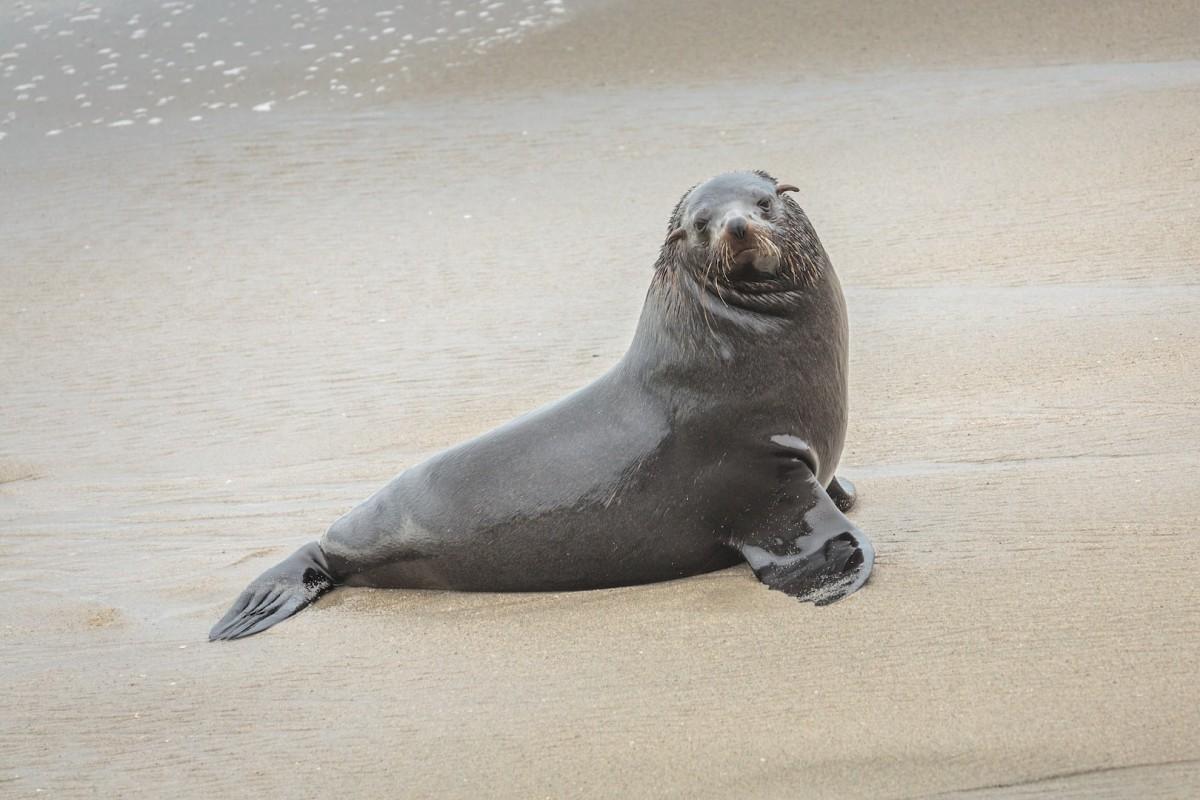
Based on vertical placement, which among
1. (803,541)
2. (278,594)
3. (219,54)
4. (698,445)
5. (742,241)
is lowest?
(219,54)

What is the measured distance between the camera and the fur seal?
174 inches

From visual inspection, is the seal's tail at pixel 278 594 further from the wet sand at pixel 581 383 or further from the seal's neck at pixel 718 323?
the seal's neck at pixel 718 323

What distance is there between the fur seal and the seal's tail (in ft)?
0.08

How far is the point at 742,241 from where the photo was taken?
4.36 m

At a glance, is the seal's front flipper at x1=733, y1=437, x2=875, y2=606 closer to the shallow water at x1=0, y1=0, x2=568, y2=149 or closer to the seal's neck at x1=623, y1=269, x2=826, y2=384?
the seal's neck at x1=623, y1=269, x2=826, y2=384

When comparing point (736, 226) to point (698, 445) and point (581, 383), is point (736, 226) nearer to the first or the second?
point (698, 445)

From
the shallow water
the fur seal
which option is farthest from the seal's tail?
the shallow water

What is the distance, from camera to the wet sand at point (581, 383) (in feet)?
12.1

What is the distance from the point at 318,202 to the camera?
34.1 feet

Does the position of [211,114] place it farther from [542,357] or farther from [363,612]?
[363,612]

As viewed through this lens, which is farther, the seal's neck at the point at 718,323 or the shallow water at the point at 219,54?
the shallow water at the point at 219,54

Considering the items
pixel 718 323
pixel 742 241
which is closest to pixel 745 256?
pixel 742 241

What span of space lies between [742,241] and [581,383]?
269 cm

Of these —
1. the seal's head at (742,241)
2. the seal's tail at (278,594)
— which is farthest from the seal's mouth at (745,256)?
the seal's tail at (278,594)
